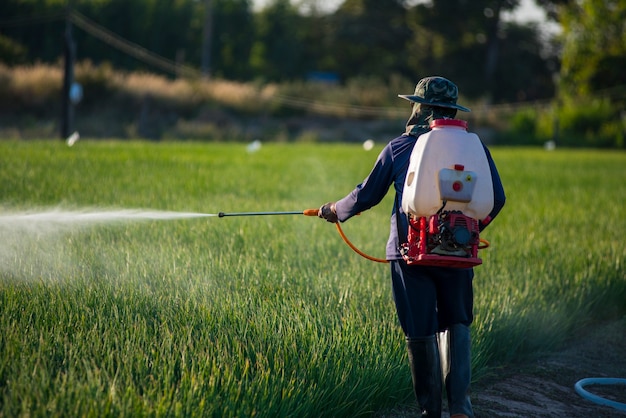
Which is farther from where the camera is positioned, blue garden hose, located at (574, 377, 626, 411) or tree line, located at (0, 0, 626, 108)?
tree line, located at (0, 0, 626, 108)

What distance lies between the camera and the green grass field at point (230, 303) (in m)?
3.65

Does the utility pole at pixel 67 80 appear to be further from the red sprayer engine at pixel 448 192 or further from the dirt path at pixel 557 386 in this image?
the red sprayer engine at pixel 448 192

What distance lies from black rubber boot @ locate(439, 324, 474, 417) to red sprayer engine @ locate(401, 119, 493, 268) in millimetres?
463

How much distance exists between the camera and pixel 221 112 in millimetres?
36000

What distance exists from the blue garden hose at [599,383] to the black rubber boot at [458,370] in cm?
117

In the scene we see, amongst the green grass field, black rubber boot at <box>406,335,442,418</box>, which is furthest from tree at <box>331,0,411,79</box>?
black rubber boot at <box>406,335,442,418</box>

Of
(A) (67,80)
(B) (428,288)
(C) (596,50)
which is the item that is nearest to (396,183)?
(B) (428,288)

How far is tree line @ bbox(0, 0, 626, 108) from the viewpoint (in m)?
41.9

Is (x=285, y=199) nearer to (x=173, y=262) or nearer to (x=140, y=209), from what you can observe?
(x=140, y=209)

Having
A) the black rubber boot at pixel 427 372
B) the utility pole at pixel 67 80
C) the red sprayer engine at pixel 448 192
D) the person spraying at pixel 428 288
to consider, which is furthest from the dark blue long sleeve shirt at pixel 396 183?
the utility pole at pixel 67 80

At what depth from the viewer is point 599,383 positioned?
211 inches

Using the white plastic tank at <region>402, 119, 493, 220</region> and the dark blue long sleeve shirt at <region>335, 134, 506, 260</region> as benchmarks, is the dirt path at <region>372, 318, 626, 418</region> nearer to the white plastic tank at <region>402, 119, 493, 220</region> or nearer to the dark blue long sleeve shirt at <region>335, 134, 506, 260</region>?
the dark blue long sleeve shirt at <region>335, 134, 506, 260</region>

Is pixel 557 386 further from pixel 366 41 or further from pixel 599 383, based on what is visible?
pixel 366 41

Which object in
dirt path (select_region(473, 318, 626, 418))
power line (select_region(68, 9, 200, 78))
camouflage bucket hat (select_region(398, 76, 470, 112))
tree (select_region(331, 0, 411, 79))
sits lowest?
dirt path (select_region(473, 318, 626, 418))
